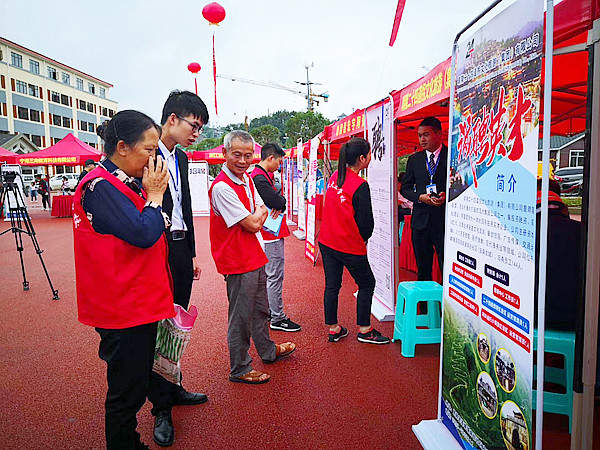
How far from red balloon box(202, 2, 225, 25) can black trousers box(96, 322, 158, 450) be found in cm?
618

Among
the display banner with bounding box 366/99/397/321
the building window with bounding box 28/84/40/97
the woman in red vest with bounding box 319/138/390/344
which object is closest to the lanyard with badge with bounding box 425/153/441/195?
the display banner with bounding box 366/99/397/321

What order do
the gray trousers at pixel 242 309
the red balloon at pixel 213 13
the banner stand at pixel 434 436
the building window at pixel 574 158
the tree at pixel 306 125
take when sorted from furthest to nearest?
the tree at pixel 306 125
the building window at pixel 574 158
the red balloon at pixel 213 13
the gray trousers at pixel 242 309
the banner stand at pixel 434 436

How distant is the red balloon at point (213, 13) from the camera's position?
22.0ft

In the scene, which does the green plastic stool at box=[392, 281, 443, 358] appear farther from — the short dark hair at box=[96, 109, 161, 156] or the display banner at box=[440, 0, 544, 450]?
the short dark hair at box=[96, 109, 161, 156]

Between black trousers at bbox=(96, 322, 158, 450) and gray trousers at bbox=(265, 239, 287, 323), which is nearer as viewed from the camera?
black trousers at bbox=(96, 322, 158, 450)

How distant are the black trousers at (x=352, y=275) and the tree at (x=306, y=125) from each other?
21.9 metres

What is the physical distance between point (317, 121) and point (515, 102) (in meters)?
24.0

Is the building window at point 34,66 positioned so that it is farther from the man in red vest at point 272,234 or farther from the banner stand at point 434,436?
the banner stand at point 434,436

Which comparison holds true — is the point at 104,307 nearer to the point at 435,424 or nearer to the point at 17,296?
the point at 435,424

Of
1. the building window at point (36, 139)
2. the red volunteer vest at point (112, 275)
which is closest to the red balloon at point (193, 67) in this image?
the red volunteer vest at point (112, 275)

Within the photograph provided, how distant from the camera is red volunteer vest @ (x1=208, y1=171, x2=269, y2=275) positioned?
2.71 m

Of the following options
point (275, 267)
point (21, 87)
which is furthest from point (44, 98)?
point (275, 267)

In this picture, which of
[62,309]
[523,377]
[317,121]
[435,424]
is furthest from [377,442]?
[317,121]

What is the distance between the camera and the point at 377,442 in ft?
7.39
